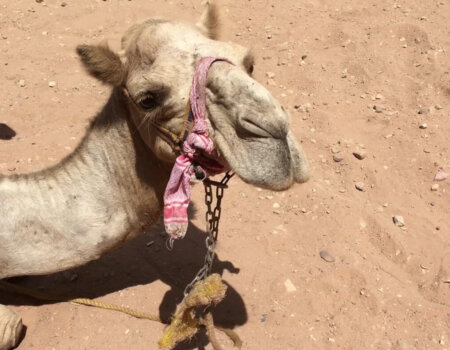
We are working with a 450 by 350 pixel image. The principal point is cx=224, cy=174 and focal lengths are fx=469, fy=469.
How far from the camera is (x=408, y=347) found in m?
3.26

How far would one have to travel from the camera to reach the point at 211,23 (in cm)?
287

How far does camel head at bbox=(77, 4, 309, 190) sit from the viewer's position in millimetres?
2219

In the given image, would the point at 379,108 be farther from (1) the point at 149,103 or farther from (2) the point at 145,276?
(1) the point at 149,103

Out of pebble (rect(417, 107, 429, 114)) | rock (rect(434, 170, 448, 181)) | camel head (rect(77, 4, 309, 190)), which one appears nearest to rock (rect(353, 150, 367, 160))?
rock (rect(434, 170, 448, 181))

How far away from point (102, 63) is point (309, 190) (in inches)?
103

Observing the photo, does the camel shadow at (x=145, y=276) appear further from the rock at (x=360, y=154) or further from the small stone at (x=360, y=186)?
the rock at (x=360, y=154)

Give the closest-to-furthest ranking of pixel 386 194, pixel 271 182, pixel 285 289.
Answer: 1. pixel 271 182
2. pixel 285 289
3. pixel 386 194

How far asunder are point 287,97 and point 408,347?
3289 millimetres

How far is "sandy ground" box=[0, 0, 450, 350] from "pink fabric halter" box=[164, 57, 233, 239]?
2.49 feet

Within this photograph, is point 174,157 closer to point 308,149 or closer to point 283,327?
point 283,327

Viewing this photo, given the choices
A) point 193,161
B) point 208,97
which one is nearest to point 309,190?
point 193,161

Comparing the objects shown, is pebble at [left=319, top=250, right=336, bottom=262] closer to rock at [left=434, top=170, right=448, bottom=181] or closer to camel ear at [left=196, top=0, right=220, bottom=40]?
rock at [left=434, top=170, right=448, bottom=181]

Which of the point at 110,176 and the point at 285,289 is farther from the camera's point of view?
the point at 285,289

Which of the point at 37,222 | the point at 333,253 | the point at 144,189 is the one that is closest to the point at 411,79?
the point at 333,253
